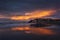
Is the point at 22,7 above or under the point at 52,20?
above

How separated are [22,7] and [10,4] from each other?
0.21m

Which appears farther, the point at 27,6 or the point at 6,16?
the point at 27,6

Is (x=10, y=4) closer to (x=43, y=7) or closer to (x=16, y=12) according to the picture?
(x=16, y=12)

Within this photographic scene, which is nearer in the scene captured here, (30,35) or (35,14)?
(30,35)

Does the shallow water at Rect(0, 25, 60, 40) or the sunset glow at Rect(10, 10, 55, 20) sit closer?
the shallow water at Rect(0, 25, 60, 40)

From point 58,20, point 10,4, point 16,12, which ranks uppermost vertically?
point 10,4

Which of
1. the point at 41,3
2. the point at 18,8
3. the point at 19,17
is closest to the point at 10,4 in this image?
the point at 18,8

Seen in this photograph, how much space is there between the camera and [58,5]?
244 cm

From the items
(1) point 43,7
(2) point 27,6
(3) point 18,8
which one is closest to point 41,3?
(1) point 43,7

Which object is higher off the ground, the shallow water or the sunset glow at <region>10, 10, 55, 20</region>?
the sunset glow at <region>10, 10, 55, 20</region>

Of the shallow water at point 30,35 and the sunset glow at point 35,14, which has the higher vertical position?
the sunset glow at point 35,14

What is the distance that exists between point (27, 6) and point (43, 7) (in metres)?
0.28

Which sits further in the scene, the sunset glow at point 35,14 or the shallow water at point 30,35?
the sunset glow at point 35,14

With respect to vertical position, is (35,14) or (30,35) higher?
(35,14)
